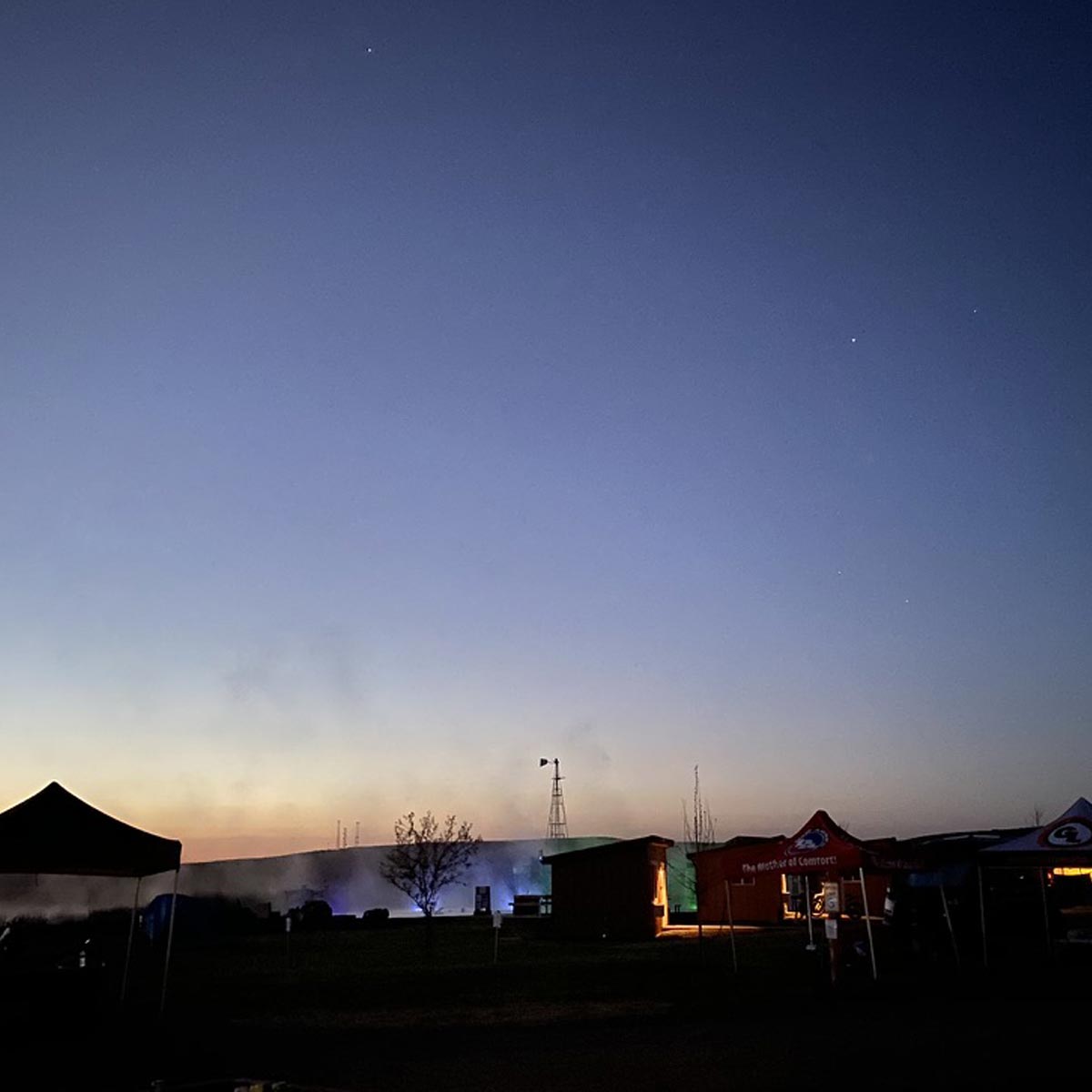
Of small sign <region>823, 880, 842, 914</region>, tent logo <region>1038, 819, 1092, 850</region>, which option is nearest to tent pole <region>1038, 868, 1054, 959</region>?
tent logo <region>1038, 819, 1092, 850</region>

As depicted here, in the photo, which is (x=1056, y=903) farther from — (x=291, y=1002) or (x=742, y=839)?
(x=291, y=1002)

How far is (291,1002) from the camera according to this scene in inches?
710

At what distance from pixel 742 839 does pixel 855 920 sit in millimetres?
20188

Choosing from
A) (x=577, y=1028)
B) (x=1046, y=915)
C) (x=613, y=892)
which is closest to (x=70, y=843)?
(x=577, y=1028)

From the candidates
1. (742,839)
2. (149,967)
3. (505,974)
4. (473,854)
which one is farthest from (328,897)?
(505,974)

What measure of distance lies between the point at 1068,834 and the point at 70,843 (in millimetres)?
18030

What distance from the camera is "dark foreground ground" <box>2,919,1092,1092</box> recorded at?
35.8ft

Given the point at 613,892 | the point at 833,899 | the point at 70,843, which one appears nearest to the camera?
the point at 70,843

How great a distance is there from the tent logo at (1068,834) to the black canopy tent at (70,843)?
16296 millimetres

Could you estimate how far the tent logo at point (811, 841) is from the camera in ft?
Result: 65.9

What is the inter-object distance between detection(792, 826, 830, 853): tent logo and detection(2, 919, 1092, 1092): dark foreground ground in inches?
75.1

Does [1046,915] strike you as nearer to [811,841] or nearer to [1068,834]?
[1068,834]

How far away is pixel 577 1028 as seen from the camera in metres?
14.1

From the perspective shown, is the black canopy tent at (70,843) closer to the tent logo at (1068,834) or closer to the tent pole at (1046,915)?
the tent logo at (1068,834)
